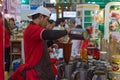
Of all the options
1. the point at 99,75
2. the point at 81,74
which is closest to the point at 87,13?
the point at 81,74

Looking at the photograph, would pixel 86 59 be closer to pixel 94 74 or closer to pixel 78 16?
pixel 94 74

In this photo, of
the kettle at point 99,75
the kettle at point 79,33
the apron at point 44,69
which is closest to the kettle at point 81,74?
the kettle at point 99,75

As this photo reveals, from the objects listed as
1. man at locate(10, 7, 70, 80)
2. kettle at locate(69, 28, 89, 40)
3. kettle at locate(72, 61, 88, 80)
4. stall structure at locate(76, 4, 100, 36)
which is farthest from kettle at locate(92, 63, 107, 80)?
stall structure at locate(76, 4, 100, 36)

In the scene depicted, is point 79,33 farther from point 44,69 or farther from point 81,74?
point 44,69

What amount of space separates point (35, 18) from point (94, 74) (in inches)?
52.0

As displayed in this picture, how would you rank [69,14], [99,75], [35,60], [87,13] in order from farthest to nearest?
[69,14], [87,13], [35,60], [99,75]

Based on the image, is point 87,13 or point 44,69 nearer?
point 44,69

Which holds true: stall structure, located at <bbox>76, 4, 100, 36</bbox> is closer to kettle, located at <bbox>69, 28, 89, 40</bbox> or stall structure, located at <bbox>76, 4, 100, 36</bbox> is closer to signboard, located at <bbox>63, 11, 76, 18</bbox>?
signboard, located at <bbox>63, 11, 76, 18</bbox>

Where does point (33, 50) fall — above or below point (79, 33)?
below

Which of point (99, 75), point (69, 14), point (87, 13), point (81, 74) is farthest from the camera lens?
point (69, 14)

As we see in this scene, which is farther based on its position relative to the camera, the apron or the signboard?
the signboard

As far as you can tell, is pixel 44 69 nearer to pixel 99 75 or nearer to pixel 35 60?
pixel 35 60

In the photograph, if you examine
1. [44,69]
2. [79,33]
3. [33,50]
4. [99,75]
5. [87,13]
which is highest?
[87,13]

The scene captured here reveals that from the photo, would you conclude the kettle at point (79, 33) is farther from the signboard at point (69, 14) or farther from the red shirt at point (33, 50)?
the signboard at point (69, 14)
